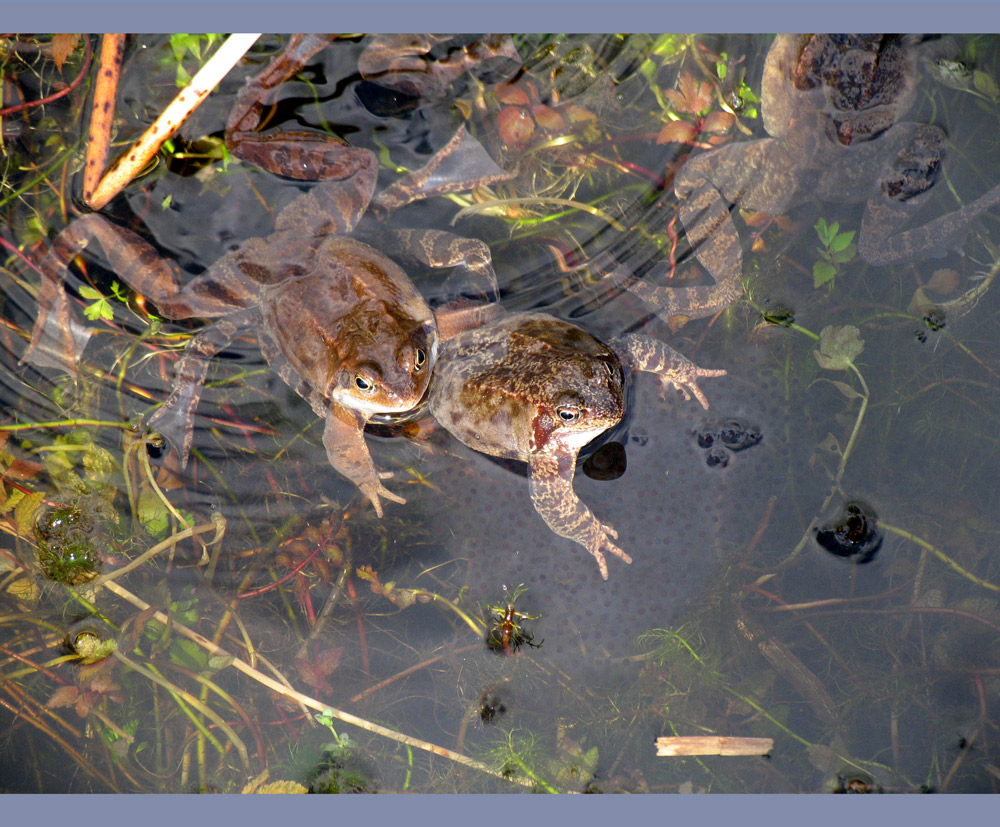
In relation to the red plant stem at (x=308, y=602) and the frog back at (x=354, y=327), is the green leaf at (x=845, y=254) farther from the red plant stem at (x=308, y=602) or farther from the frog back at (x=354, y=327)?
the red plant stem at (x=308, y=602)

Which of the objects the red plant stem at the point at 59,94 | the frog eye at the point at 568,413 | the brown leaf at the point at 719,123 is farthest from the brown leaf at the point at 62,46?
the brown leaf at the point at 719,123

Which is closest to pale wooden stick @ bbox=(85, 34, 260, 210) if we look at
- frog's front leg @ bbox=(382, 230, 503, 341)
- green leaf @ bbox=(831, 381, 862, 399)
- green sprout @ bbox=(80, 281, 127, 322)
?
green sprout @ bbox=(80, 281, 127, 322)

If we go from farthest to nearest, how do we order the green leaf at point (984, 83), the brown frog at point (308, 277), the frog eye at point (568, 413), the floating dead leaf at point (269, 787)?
the floating dead leaf at point (269, 787), the green leaf at point (984, 83), the brown frog at point (308, 277), the frog eye at point (568, 413)

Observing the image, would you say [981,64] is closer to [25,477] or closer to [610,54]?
[610,54]

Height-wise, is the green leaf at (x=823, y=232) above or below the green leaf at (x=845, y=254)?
above

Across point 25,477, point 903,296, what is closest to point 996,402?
point 903,296

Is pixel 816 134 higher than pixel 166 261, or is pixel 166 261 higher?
pixel 816 134

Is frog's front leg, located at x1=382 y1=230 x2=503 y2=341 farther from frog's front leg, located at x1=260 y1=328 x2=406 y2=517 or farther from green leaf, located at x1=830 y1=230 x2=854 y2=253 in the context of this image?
green leaf, located at x1=830 y1=230 x2=854 y2=253

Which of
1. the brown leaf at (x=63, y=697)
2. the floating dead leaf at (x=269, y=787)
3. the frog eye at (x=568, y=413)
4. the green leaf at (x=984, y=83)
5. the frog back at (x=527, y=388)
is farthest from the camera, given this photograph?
the brown leaf at (x=63, y=697)
